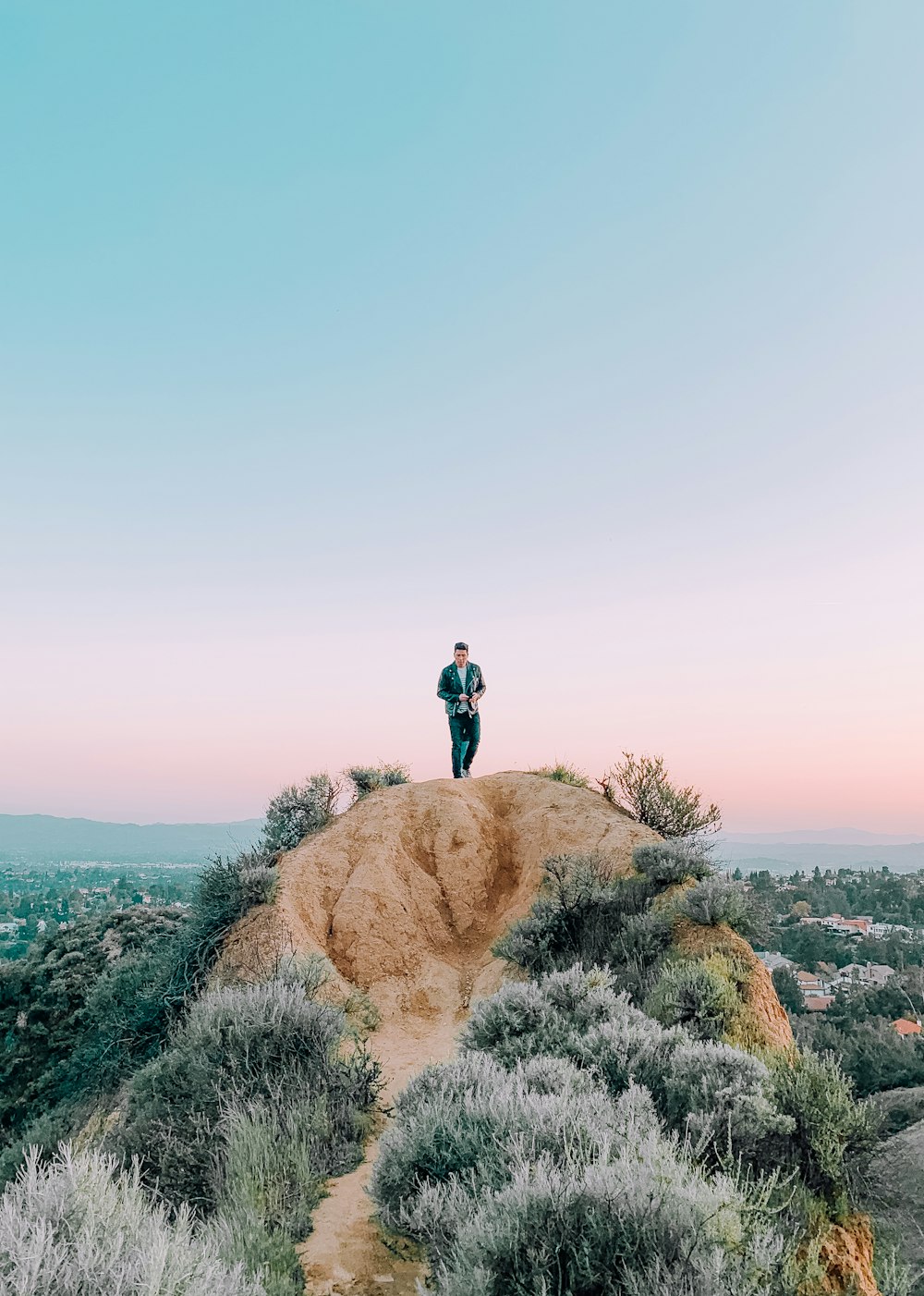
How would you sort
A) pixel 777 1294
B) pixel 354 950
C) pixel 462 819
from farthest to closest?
pixel 462 819 < pixel 354 950 < pixel 777 1294

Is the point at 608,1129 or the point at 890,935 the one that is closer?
the point at 608,1129

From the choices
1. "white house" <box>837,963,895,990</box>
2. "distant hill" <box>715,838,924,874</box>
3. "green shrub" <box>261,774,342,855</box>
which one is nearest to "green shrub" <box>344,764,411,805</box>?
"green shrub" <box>261,774,342,855</box>

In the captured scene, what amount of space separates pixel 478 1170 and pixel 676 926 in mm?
5434

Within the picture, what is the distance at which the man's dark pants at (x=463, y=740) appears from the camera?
14664 mm

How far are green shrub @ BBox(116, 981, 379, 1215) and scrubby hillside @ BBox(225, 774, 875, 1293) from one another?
0.51 metres

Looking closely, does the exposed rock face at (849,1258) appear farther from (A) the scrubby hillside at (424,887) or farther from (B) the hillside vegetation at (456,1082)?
(A) the scrubby hillside at (424,887)

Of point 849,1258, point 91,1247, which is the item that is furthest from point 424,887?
point 91,1247

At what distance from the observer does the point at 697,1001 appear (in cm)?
730

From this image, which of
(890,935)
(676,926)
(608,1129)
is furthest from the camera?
(890,935)

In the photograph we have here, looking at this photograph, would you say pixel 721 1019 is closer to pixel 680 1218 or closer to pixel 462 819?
pixel 680 1218

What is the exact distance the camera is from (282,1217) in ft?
15.0

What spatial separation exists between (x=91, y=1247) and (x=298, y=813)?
11.8 meters

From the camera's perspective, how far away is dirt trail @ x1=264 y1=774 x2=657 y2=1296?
1039cm

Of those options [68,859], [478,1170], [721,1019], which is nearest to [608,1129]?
[478,1170]
